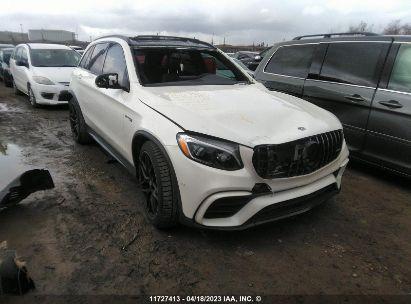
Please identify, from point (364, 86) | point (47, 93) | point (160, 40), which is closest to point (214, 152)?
point (160, 40)

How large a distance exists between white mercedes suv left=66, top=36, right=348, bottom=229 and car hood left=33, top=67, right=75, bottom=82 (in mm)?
5316

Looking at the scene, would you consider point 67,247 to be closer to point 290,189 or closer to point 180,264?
point 180,264

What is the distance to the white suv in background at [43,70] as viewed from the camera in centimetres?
864

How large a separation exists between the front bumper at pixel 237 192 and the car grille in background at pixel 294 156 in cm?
5

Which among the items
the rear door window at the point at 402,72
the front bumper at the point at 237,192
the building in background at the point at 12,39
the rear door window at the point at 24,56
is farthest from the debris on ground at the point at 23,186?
the building in background at the point at 12,39

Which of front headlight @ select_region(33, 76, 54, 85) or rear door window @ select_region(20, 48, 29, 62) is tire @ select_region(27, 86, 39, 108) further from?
rear door window @ select_region(20, 48, 29, 62)

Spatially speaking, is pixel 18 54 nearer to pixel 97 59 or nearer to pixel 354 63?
pixel 97 59

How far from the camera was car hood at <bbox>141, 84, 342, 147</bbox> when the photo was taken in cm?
277

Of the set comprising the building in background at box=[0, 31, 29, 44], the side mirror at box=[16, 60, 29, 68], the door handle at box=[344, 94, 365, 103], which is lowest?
the building in background at box=[0, 31, 29, 44]

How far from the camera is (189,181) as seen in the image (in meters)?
2.75

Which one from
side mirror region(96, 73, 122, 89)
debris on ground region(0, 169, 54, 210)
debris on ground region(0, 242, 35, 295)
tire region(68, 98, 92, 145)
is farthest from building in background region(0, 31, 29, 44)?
debris on ground region(0, 242, 35, 295)

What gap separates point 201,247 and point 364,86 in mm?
3028

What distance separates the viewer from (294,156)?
280cm

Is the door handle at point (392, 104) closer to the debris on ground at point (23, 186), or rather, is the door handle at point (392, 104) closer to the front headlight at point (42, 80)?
the debris on ground at point (23, 186)
